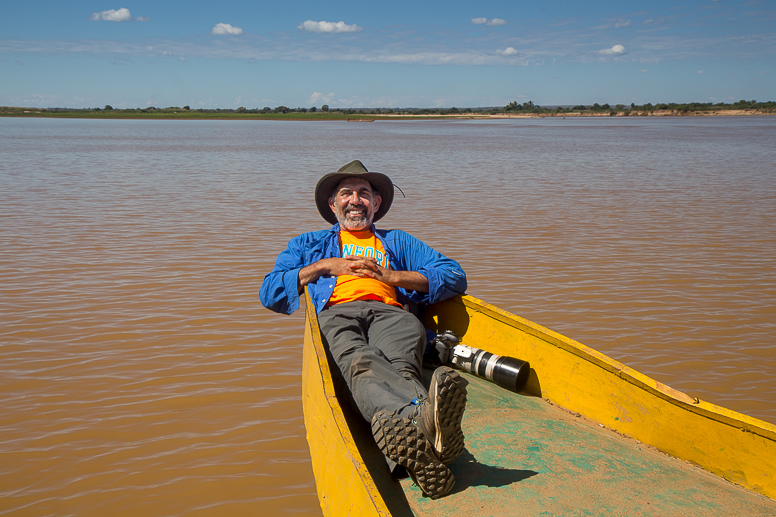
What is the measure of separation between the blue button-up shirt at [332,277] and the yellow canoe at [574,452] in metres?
0.36

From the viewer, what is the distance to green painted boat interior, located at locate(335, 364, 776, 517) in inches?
96.5

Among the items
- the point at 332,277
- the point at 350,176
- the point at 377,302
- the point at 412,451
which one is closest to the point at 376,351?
the point at 377,302

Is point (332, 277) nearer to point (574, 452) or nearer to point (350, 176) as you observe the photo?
point (350, 176)

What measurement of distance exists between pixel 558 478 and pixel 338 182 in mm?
2612

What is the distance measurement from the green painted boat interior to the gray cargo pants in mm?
316

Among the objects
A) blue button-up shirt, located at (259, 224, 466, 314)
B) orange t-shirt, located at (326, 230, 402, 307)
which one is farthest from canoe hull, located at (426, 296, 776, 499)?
orange t-shirt, located at (326, 230, 402, 307)

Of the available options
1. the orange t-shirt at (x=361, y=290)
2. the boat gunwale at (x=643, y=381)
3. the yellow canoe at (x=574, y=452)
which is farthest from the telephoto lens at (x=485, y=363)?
the orange t-shirt at (x=361, y=290)

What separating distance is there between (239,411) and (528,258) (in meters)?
4.96

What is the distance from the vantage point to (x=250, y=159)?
2294 centimetres

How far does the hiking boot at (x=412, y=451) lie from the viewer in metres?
2.35

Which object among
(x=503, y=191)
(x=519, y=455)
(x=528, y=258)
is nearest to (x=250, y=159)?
(x=503, y=191)

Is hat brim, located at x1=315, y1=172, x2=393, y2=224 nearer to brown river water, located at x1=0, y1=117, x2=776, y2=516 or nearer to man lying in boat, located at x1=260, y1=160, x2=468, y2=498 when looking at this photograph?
man lying in boat, located at x1=260, y1=160, x2=468, y2=498

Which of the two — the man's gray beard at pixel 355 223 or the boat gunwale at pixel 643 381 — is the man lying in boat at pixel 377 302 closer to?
the man's gray beard at pixel 355 223

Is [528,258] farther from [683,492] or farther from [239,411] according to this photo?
[683,492]
